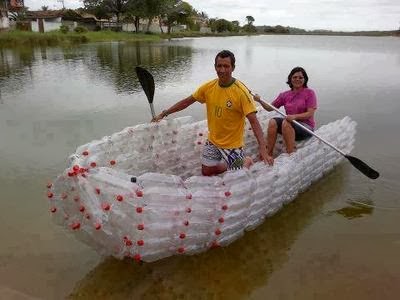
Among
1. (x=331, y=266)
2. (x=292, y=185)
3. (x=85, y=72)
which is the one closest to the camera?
(x=331, y=266)

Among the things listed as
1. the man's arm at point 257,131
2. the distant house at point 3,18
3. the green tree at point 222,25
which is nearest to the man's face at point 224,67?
the man's arm at point 257,131

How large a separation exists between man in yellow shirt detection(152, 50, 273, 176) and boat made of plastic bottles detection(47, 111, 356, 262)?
1.18ft

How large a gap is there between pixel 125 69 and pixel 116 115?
1114 centimetres

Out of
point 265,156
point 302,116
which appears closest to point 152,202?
point 265,156

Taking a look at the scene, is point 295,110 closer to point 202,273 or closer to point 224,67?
point 224,67

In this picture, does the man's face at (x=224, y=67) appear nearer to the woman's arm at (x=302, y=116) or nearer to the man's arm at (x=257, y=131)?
the man's arm at (x=257, y=131)

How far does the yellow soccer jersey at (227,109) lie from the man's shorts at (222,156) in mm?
67

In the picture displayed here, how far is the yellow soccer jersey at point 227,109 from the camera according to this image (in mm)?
4664

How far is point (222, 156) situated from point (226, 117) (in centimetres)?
55

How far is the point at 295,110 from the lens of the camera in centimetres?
665

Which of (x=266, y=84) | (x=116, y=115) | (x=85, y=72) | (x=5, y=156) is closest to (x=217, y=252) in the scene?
(x=5, y=156)

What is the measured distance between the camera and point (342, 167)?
772 centimetres

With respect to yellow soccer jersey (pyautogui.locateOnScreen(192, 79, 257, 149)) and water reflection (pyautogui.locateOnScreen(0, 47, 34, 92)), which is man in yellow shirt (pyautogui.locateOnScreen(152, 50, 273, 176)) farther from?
water reflection (pyautogui.locateOnScreen(0, 47, 34, 92))

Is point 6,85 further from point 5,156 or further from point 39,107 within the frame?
point 5,156
